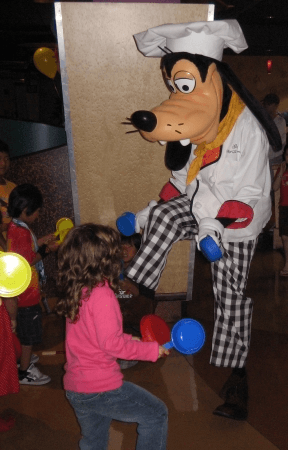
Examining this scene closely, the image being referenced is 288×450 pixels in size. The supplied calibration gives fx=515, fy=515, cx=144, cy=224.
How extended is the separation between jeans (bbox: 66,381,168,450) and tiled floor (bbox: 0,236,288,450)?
40 cm

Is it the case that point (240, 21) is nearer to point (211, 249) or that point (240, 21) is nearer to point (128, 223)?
point (128, 223)

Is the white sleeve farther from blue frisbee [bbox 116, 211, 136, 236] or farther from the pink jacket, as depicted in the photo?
the pink jacket

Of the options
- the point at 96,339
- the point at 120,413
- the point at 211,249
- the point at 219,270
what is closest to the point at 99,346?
the point at 96,339

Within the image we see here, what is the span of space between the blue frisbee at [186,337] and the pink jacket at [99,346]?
98 mm

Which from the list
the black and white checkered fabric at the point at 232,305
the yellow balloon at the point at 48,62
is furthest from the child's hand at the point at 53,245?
the yellow balloon at the point at 48,62

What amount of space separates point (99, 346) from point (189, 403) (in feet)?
3.16

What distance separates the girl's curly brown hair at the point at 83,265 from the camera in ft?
5.47

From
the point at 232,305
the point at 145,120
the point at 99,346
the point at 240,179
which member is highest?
the point at 145,120

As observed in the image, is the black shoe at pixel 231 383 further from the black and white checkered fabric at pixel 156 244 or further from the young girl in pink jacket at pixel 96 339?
the young girl in pink jacket at pixel 96 339

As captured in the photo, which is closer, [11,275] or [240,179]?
[11,275]

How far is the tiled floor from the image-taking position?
2.18 metres

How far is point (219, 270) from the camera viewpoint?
2.31m

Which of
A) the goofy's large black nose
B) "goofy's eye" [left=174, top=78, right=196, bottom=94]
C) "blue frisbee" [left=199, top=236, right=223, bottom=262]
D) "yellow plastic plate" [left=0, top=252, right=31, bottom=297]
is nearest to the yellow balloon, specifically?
"goofy's eye" [left=174, top=78, right=196, bottom=94]

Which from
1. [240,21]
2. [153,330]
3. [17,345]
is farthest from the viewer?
[240,21]
